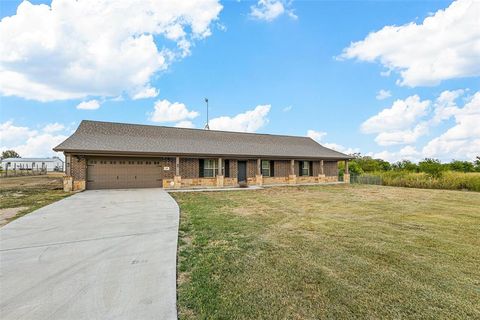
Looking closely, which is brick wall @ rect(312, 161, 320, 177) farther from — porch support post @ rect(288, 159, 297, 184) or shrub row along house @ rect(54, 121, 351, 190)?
porch support post @ rect(288, 159, 297, 184)

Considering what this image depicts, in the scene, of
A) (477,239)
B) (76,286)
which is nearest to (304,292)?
(76,286)

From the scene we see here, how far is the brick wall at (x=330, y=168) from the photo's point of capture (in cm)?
2284

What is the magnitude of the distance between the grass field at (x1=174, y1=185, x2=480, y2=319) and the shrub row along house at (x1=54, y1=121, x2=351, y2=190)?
1003cm

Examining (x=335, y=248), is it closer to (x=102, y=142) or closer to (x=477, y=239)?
(x=477, y=239)

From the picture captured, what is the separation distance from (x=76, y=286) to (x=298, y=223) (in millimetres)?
5479

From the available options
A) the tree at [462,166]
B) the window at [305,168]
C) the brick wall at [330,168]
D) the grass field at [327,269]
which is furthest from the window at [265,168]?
the tree at [462,166]

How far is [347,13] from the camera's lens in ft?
49.2

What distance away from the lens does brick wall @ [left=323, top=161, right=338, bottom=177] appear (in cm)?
2284

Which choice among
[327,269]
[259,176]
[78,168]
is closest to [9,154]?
[78,168]

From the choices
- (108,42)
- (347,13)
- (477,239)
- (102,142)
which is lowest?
(477,239)

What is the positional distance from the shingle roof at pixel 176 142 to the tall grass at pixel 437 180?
5221 millimetres

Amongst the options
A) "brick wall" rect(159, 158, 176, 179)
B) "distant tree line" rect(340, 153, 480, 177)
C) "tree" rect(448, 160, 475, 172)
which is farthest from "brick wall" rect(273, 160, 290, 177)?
"tree" rect(448, 160, 475, 172)

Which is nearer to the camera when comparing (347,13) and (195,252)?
(195,252)

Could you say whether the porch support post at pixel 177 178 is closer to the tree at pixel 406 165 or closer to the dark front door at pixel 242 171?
the dark front door at pixel 242 171
